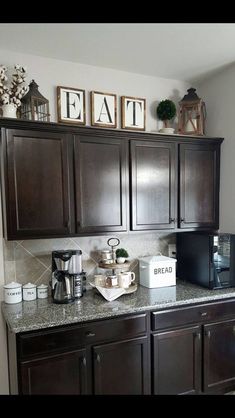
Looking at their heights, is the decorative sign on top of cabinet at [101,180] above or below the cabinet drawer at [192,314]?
above

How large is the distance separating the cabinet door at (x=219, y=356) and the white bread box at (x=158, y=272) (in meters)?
0.47

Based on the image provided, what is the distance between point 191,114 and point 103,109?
0.85m

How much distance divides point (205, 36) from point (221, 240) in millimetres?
1539

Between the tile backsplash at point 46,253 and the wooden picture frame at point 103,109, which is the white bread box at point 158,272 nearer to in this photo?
the tile backsplash at point 46,253

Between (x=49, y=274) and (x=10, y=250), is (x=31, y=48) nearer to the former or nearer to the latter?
(x=10, y=250)

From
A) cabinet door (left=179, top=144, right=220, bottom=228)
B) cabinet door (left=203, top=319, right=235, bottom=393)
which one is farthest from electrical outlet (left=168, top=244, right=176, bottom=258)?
cabinet door (left=203, top=319, right=235, bottom=393)

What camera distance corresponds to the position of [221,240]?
2312mm

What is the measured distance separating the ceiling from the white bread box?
1691 millimetres

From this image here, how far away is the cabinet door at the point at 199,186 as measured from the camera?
96.8 inches

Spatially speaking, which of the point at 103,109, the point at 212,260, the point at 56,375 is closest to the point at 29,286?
the point at 56,375

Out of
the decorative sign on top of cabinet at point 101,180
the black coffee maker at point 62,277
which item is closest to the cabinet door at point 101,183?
the decorative sign on top of cabinet at point 101,180

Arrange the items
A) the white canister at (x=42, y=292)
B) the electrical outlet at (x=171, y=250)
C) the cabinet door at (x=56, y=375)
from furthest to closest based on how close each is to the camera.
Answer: the electrical outlet at (x=171, y=250), the white canister at (x=42, y=292), the cabinet door at (x=56, y=375)

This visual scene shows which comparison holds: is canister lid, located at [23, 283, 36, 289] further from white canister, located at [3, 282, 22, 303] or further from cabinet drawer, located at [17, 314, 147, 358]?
cabinet drawer, located at [17, 314, 147, 358]

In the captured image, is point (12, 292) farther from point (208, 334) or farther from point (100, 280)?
point (208, 334)
